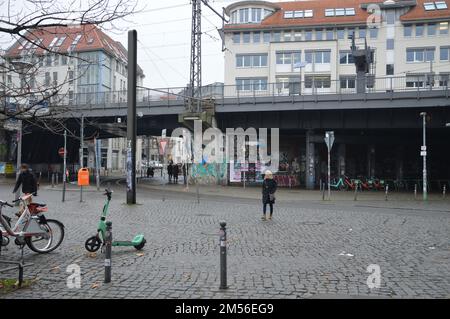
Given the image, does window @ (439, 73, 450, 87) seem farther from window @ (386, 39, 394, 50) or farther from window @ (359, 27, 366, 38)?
window @ (359, 27, 366, 38)

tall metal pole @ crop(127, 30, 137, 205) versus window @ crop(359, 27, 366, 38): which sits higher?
window @ crop(359, 27, 366, 38)

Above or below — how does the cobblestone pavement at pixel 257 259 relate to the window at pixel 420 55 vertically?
below

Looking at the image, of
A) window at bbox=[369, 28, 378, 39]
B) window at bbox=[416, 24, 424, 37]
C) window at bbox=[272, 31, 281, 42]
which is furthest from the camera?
window at bbox=[272, 31, 281, 42]

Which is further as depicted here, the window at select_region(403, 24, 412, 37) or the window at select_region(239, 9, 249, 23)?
the window at select_region(239, 9, 249, 23)

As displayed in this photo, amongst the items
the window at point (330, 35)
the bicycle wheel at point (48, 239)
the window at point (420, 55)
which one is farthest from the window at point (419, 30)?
the bicycle wheel at point (48, 239)

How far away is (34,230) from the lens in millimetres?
8812

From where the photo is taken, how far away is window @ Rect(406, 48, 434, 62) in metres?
62.1

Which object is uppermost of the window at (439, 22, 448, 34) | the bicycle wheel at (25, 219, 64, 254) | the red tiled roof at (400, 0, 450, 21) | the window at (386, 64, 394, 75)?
the red tiled roof at (400, 0, 450, 21)

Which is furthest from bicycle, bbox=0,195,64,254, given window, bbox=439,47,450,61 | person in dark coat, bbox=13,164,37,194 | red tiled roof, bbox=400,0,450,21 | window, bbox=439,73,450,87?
red tiled roof, bbox=400,0,450,21

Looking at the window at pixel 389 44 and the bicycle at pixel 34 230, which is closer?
the bicycle at pixel 34 230

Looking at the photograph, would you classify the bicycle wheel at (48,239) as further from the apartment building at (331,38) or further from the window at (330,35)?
the window at (330,35)

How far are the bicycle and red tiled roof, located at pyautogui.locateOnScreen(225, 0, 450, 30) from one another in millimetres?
61691

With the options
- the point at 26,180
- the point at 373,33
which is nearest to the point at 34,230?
the point at 26,180

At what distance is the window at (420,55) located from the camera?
62.1 meters
